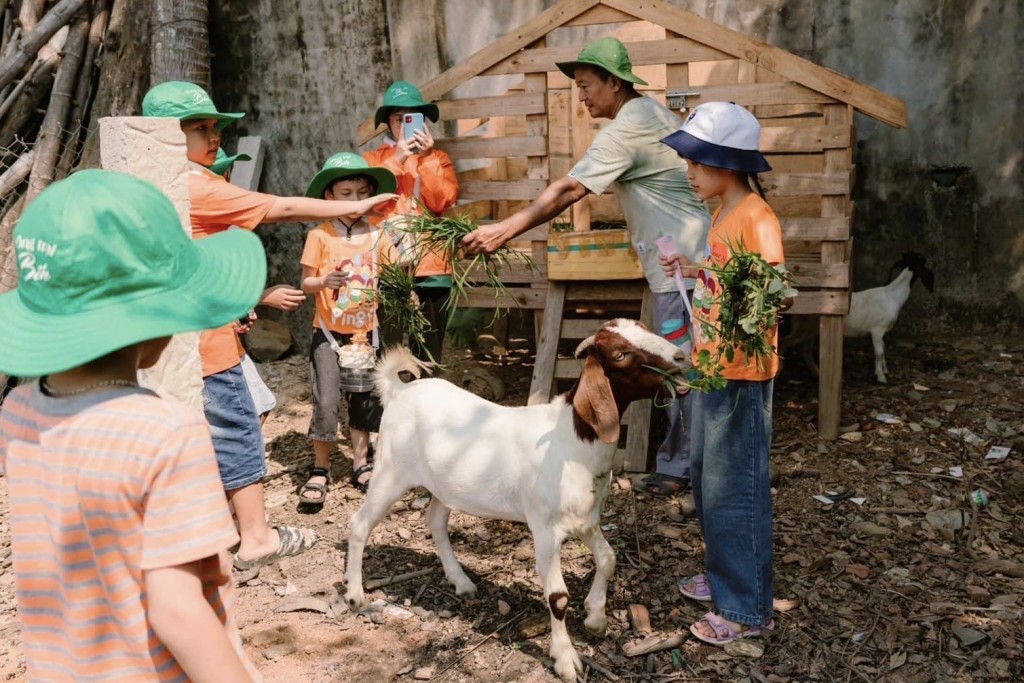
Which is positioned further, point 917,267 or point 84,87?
point 84,87

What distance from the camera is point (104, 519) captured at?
5.83 ft

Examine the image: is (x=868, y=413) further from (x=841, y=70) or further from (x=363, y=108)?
(x=363, y=108)

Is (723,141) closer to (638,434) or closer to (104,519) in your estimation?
(638,434)

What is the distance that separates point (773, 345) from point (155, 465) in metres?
2.90

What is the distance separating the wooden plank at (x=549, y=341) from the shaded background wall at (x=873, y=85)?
334cm

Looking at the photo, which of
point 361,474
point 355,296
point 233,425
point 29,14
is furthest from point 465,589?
point 29,14

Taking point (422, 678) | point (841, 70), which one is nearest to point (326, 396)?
point (422, 678)

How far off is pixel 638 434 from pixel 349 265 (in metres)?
2.24

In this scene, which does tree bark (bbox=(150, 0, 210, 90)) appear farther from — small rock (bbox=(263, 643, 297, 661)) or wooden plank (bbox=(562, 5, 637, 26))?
small rock (bbox=(263, 643, 297, 661))

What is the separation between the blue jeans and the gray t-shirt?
1.45 m

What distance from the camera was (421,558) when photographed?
536cm

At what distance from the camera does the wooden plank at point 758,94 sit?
20.3ft

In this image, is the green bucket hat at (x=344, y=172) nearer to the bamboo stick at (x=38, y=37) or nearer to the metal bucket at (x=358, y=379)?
the metal bucket at (x=358, y=379)

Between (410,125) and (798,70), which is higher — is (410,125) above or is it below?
below
